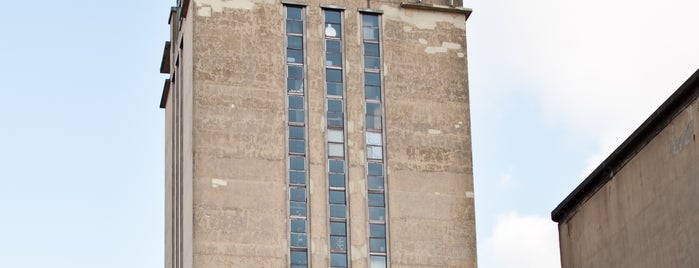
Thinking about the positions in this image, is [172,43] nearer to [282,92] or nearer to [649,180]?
[282,92]

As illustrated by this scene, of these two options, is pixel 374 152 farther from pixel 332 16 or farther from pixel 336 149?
pixel 332 16

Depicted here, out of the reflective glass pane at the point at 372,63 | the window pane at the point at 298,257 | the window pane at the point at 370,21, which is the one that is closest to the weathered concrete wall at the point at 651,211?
the window pane at the point at 298,257

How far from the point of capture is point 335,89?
53031 mm

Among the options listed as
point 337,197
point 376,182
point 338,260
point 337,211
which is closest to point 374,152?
point 376,182

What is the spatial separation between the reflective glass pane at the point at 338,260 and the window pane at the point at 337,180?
7.32 ft

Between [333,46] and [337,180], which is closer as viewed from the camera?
[337,180]

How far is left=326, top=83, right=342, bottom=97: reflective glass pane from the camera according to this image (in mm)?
52969

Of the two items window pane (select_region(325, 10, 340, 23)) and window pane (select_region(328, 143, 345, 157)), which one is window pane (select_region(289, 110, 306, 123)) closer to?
window pane (select_region(328, 143, 345, 157))

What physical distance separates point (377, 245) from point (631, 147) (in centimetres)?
2428

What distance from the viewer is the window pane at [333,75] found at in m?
53.1

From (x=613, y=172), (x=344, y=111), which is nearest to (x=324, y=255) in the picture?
(x=344, y=111)

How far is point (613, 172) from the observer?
28.9 metres

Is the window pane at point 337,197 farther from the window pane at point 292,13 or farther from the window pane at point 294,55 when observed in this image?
the window pane at point 292,13

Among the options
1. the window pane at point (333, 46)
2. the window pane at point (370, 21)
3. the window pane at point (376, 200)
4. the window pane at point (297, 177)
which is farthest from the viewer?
the window pane at point (370, 21)
